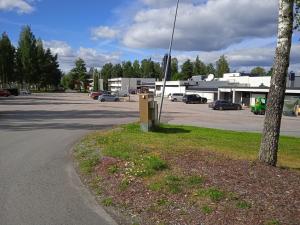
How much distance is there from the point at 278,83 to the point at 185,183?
314 centimetres

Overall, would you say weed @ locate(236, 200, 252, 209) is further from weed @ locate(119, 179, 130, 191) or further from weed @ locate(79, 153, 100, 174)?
weed @ locate(79, 153, 100, 174)

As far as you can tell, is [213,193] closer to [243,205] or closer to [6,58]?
[243,205]

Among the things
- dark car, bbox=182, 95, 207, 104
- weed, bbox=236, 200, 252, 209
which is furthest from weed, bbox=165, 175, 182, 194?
dark car, bbox=182, 95, 207, 104

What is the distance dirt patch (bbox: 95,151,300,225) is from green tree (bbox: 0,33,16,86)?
104450 millimetres

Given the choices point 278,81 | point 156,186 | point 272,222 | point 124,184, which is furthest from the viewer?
point 278,81

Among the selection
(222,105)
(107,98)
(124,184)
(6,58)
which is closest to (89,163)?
(124,184)

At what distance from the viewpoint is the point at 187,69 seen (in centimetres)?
16662

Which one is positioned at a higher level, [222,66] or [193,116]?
[222,66]

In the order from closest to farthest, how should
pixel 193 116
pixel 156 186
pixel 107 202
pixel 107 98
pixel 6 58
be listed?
pixel 107 202 → pixel 156 186 → pixel 193 116 → pixel 107 98 → pixel 6 58

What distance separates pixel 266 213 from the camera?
6.39 meters

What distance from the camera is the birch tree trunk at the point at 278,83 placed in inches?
373

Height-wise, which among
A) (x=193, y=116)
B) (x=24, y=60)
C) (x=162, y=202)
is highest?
(x=24, y=60)

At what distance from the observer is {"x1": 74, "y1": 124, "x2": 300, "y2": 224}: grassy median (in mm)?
6609

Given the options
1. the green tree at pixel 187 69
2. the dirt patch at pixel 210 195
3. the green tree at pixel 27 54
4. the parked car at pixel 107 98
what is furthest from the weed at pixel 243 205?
the green tree at pixel 187 69
